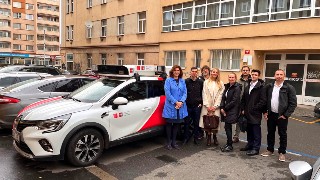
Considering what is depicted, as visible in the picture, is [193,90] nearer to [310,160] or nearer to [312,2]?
[310,160]

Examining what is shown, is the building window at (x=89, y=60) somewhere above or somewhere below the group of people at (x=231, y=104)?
above

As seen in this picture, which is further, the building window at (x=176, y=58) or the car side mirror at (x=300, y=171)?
the building window at (x=176, y=58)

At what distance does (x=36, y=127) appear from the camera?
4371 mm

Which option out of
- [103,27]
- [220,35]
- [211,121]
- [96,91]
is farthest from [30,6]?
[211,121]

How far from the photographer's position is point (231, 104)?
547 centimetres

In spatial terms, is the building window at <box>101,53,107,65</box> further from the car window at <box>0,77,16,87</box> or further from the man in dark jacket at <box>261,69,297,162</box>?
the man in dark jacket at <box>261,69,297,162</box>

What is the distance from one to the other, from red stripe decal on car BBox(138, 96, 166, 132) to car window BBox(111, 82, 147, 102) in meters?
0.42

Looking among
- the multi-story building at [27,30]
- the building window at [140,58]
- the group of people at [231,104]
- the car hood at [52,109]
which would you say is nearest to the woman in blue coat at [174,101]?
the group of people at [231,104]

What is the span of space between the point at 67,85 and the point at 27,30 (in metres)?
66.7

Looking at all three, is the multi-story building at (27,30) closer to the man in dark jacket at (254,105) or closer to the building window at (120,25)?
the building window at (120,25)

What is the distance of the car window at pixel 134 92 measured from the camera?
5.28 metres

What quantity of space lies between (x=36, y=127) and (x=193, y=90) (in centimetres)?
325

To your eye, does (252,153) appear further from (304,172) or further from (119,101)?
(304,172)

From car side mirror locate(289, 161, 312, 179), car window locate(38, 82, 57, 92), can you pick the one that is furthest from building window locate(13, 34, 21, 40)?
car side mirror locate(289, 161, 312, 179)
